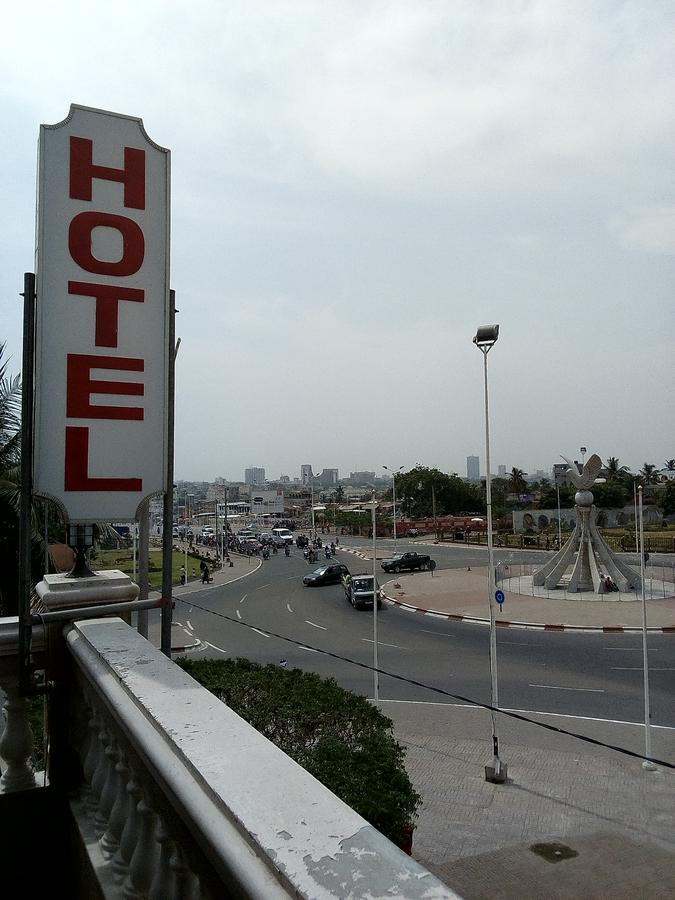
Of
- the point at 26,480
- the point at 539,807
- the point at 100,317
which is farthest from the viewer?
the point at 539,807

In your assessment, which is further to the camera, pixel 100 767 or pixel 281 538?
pixel 281 538

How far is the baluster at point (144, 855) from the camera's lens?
1.94 m

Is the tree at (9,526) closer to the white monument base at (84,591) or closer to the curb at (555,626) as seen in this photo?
the white monument base at (84,591)

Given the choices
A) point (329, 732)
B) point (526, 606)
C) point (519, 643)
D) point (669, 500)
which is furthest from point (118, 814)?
point (669, 500)

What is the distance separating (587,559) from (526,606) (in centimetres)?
503

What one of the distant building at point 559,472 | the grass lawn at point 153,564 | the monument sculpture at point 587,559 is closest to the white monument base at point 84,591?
the monument sculpture at point 587,559

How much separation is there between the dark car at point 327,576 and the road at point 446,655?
164 inches

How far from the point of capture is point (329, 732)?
7746mm

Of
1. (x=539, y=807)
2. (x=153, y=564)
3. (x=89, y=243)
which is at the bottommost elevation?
(x=153, y=564)

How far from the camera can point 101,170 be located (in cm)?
383

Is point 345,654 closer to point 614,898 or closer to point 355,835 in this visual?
point 614,898

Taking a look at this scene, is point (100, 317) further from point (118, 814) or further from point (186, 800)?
point (186, 800)

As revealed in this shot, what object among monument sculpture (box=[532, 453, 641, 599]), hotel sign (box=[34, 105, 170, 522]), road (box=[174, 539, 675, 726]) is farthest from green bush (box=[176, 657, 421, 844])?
monument sculpture (box=[532, 453, 641, 599])

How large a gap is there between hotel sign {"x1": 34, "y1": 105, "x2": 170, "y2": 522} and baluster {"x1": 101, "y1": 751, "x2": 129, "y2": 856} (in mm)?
1623
